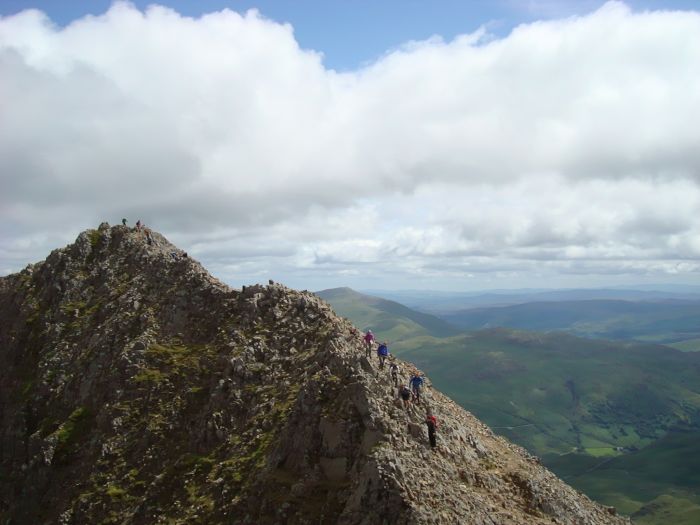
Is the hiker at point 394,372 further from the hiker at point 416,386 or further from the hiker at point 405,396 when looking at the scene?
the hiker at point 405,396

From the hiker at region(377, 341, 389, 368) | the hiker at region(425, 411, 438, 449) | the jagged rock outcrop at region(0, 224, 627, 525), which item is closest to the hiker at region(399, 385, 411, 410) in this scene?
the jagged rock outcrop at region(0, 224, 627, 525)

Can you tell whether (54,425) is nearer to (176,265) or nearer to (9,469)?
(9,469)

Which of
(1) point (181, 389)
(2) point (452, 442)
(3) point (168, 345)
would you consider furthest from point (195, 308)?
(2) point (452, 442)

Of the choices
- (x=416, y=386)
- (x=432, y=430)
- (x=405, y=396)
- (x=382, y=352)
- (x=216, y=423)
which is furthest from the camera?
(x=216, y=423)

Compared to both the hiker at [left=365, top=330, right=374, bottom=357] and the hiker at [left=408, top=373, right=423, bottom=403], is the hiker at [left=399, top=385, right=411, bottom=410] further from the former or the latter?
the hiker at [left=365, top=330, right=374, bottom=357]

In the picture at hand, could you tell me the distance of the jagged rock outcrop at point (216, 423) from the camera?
44.2 metres

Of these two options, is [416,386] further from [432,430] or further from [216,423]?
[216,423]

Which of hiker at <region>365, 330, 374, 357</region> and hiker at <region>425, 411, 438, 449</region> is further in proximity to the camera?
hiker at <region>365, 330, 374, 357</region>

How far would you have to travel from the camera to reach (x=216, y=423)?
187 ft

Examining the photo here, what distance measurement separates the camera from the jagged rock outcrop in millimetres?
44250

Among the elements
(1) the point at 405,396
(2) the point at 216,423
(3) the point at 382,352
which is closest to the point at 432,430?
(1) the point at 405,396

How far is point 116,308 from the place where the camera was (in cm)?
8025

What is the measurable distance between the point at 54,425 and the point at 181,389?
19.6 metres

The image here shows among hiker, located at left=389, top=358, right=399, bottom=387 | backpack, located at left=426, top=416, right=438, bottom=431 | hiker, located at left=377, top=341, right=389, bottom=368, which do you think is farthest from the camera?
hiker, located at left=377, top=341, right=389, bottom=368
